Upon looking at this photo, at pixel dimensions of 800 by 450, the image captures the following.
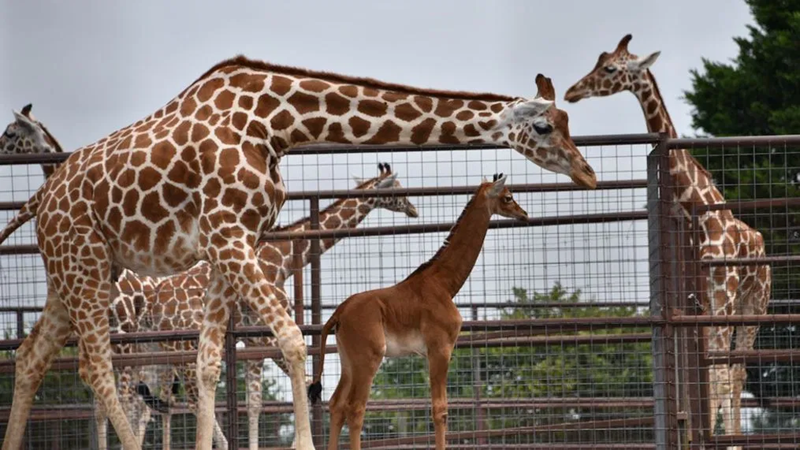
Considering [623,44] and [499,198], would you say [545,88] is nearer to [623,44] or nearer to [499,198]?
[499,198]

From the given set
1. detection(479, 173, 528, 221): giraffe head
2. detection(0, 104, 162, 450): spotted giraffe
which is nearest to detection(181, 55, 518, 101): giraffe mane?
detection(479, 173, 528, 221): giraffe head

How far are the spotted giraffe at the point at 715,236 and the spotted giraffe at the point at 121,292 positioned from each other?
3.97m

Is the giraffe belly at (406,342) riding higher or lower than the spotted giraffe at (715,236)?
lower

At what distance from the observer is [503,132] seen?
7.61 metres

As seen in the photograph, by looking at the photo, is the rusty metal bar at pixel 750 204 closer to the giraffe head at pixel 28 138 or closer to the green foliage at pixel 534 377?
the green foliage at pixel 534 377

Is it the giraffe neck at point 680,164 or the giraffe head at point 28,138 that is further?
the giraffe head at point 28,138

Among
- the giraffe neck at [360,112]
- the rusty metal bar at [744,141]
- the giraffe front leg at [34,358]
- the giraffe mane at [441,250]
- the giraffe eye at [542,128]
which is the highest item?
the giraffe neck at [360,112]

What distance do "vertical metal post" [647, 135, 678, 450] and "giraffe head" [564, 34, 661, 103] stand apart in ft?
10.2

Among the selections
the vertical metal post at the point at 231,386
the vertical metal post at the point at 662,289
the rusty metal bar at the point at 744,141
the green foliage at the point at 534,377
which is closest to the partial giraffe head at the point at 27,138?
the green foliage at the point at 534,377

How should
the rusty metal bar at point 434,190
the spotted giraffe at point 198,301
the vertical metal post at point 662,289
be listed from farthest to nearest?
1. the spotted giraffe at point 198,301
2. the rusty metal bar at point 434,190
3. the vertical metal post at point 662,289

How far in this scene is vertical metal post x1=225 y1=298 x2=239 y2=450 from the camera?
8141 millimetres

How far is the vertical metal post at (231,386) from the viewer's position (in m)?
8.14

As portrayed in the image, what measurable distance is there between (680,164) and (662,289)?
2473 millimetres

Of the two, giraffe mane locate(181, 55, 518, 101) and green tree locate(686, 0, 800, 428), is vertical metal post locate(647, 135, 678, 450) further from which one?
green tree locate(686, 0, 800, 428)
